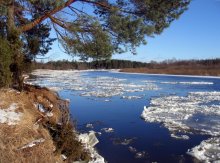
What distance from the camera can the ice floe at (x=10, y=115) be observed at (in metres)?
7.40

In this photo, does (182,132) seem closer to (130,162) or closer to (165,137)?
(165,137)

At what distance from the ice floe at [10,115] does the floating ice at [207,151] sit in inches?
190

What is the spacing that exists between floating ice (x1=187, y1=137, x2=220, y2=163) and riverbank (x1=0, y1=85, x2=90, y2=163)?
10.3 ft

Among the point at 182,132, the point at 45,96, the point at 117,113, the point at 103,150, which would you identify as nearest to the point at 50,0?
the point at 45,96

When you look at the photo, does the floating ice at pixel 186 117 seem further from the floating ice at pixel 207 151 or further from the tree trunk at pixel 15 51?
the tree trunk at pixel 15 51

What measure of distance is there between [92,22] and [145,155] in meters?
4.42

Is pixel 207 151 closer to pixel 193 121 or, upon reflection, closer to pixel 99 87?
pixel 193 121

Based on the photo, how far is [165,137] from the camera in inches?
452

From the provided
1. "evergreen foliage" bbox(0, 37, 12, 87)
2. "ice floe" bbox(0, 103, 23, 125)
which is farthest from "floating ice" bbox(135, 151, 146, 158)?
"evergreen foliage" bbox(0, 37, 12, 87)

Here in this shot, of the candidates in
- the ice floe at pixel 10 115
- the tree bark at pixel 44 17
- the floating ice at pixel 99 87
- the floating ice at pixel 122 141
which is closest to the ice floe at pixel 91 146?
the floating ice at pixel 122 141

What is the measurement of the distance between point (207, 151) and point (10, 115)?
5.45 meters

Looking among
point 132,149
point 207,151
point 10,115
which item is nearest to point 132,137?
point 132,149

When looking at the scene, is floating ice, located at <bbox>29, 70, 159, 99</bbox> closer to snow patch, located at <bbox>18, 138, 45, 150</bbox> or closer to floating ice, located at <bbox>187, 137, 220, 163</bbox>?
floating ice, located at <bbox>187, 137, 220, 163</bbox>

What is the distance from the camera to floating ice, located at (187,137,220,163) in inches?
353
